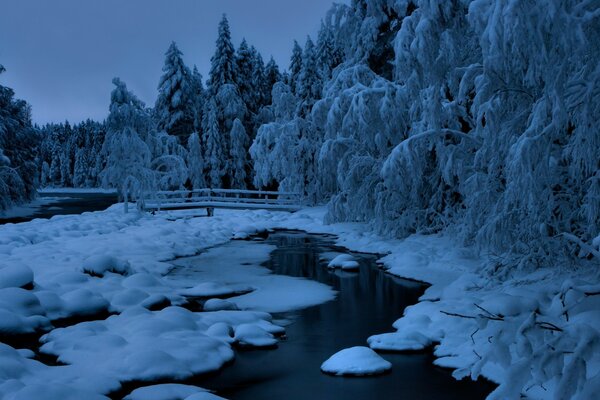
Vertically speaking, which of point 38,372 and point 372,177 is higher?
point 372,177

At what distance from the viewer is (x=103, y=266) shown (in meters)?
11.0

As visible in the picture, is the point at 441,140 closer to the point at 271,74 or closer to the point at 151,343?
the point at 151,343

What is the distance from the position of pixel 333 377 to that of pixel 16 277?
18.5 ft

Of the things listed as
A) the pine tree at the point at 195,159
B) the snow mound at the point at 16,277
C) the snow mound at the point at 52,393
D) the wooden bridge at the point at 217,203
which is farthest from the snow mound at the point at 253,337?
the pine tree at the point at 195,159

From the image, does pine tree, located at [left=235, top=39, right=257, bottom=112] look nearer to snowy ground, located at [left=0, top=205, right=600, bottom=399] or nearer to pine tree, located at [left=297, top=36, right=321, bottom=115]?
pine tree, located at [left=297, top=36, right=321, bottom=115]

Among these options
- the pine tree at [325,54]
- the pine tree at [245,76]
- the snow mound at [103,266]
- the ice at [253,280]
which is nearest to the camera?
the ice at [253,280]

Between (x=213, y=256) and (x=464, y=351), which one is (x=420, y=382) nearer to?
(x=464, y=351)

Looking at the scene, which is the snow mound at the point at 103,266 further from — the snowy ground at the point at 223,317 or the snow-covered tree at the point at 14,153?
the snow-covered tree at the point at 14,153

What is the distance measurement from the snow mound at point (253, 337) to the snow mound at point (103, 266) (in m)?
4.47

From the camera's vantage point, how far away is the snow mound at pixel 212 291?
10.4m

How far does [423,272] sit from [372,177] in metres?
4.85

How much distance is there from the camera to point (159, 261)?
1412cm

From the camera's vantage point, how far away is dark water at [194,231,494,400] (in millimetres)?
5871

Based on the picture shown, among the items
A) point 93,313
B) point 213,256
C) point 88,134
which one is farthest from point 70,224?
point 88,134
